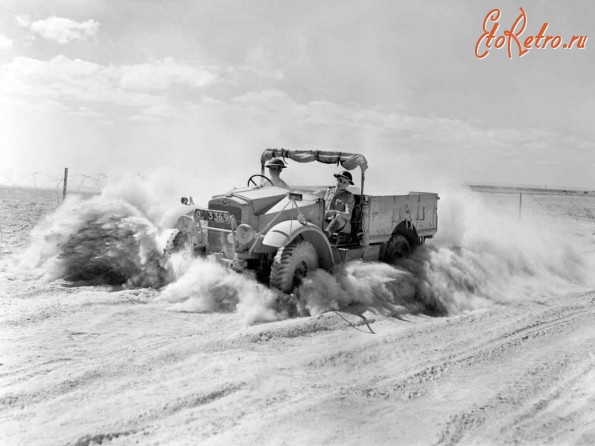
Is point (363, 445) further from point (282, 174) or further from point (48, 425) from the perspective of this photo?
point (282, 174)

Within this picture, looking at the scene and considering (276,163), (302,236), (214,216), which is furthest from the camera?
(276,163)

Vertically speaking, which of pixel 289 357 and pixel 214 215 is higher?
pixel 214 215

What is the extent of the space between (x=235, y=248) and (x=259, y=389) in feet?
11.7

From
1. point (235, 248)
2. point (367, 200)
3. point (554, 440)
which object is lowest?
point (554, 440)

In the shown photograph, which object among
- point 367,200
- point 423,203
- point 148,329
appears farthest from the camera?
point 423,203

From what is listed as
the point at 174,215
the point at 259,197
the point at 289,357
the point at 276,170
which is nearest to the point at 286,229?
the point at 259,197

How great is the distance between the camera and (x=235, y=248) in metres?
8.59

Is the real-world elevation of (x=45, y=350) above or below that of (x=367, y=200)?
below

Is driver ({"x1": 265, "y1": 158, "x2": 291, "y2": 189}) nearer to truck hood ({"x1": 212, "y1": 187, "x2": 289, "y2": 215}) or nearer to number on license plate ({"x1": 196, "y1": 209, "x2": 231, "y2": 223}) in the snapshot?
truck hood ({"x1": 212, "y1": 187, "x2": 289, "y2": 215})

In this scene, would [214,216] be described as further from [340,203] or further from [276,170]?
[340,203]

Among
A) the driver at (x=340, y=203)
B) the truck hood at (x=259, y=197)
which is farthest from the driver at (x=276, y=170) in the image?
the driver at (x=340, y=203)

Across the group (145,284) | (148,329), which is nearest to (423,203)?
(145,284)

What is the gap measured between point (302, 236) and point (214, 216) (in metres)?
1.38

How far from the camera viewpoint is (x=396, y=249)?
435 inches
